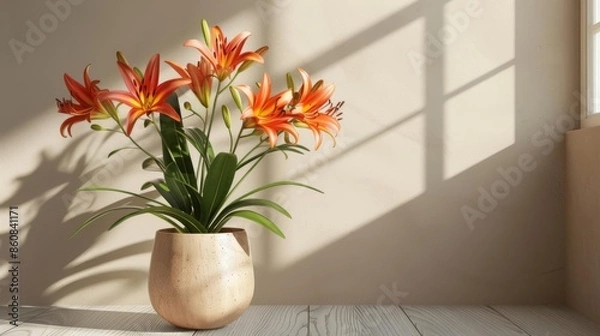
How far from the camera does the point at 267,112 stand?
1.67 meters

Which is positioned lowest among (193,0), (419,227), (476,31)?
(419,227)

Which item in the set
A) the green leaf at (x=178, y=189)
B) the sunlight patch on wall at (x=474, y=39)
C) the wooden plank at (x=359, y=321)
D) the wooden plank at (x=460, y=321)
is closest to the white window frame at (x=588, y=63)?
the sunlight patch on wall at (x=474, y=39)

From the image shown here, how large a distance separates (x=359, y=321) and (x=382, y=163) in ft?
1.56

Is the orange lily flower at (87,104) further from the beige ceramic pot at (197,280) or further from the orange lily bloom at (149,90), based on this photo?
the beige ceramic pot at (197,280)

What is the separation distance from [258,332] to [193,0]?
978 mm

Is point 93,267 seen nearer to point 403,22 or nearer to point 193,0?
point 193,0

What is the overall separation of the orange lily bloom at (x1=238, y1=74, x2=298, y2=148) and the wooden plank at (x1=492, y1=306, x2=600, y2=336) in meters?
0.75

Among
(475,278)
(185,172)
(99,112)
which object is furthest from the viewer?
(475,278)

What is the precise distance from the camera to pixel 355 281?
2055mm

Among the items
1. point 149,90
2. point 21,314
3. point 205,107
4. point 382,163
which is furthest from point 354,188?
point 21,314

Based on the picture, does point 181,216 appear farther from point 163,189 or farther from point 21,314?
point 21,314

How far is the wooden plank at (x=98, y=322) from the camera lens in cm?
172

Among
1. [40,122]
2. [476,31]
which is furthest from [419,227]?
[40,122]

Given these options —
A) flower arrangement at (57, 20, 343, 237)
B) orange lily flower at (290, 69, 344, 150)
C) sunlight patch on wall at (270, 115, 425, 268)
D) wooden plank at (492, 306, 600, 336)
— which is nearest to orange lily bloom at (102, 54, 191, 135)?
flower arrangement at (57, 20, 343, 237)
